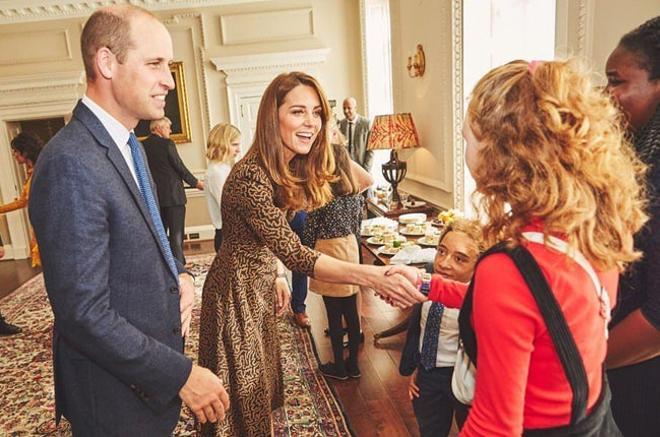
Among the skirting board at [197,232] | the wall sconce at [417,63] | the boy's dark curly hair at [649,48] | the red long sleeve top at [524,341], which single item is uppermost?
the wall sconce at [417,63]

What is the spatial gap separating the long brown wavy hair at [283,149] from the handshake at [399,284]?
1.43 ft

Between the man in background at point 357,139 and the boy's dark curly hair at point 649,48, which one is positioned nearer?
the boy's dark curly hair at point 649,48

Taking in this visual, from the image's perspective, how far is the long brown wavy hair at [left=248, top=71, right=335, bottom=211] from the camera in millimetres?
1727

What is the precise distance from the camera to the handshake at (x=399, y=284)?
4.99 ft

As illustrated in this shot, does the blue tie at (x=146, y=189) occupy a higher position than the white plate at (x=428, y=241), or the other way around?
the blue tie at (x=146, y=189)

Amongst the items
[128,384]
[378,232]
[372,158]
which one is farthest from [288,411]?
[372,158]

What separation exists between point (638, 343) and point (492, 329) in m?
0.45

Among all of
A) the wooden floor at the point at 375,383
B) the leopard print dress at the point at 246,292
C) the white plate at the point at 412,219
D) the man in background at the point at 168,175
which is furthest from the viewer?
the man in background at the point at 168,175

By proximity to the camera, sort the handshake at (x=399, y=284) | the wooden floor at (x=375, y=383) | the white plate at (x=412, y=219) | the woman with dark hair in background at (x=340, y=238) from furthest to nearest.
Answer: the white plate at (x=412, y=219), the woman with dark hair in background at (x=340, y=238), the wooden floor at (x=375, y=383), the handshake at (x=399, y=284)

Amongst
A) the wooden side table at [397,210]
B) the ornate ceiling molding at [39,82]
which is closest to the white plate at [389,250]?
the wooden side table at [397,210]

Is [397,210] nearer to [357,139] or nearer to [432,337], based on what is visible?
[357,139]

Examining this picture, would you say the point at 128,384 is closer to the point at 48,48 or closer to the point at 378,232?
the point at 378,232

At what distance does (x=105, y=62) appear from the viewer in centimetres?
→ 109

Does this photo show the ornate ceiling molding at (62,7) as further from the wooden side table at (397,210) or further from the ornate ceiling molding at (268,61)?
the wooden side table at (397,210)
